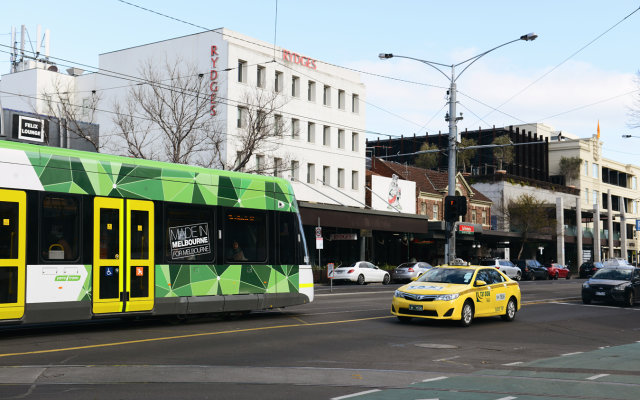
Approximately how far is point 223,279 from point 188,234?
145cm

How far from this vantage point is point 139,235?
1527 cm

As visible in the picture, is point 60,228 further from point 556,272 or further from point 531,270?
point 556,272

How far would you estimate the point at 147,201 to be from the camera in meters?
15.5

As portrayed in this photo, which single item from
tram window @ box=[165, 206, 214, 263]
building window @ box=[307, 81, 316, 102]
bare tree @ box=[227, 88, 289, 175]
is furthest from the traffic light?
building window @ box=[307, 81, 316, 102]

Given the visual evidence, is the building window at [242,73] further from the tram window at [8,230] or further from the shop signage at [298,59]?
the tram window at [8,230]

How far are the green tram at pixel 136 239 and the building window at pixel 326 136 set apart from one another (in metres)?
37.8

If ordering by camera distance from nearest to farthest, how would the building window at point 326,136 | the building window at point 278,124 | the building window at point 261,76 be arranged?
→ the building window at point 278,124 < the building window at point 261,76 < the building window at point 326,136

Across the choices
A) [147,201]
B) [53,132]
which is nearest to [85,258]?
[147,201]

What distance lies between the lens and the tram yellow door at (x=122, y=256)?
47.6 feet

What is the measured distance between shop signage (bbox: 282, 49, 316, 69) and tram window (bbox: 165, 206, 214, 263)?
1486 inches

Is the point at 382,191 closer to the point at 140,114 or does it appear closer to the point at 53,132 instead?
the point at 140,114

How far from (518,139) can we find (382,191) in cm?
3523

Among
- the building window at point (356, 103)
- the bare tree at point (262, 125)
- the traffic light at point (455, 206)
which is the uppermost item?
the building window at point (356, 103)

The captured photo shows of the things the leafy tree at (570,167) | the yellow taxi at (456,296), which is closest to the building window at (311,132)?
the yellow taxi at (456,296)
